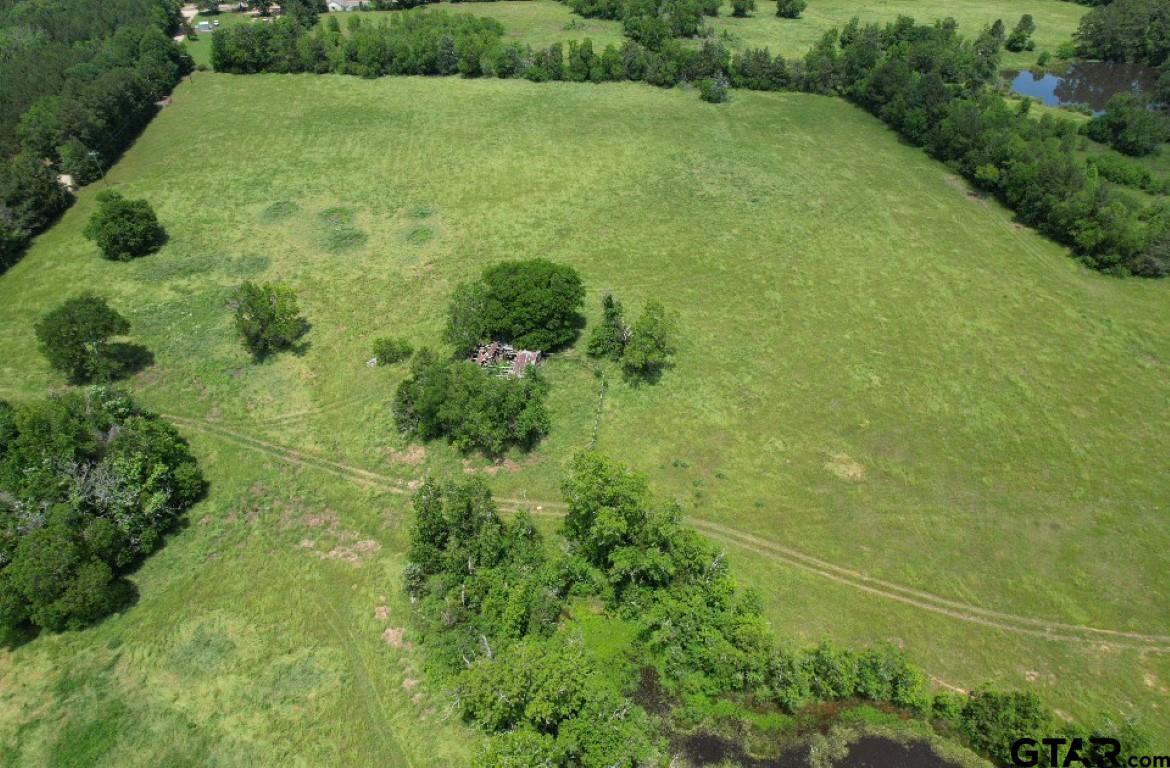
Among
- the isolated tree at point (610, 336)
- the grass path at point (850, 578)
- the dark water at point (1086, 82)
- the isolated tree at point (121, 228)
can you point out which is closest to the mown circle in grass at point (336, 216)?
the isolated tree at point (121, 228)

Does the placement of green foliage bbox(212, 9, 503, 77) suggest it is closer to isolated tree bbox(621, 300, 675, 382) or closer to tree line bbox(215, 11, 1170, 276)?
tree line bbox(215, 11, 1170, 276)

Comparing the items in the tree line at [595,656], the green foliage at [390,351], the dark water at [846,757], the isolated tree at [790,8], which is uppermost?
the isolated tree at [790,8]

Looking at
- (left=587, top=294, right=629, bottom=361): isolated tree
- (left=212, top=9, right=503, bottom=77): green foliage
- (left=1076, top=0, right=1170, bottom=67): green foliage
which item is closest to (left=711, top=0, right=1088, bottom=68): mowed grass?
(left=1076, top=0, right=1170, bottom=67): green foliage

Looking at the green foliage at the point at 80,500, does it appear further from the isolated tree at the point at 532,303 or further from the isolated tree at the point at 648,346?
the isolated tree at the point at 648,346

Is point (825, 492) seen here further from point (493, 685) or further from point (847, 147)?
point (847, 147)

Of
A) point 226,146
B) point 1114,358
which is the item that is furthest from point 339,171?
point 1114,358
